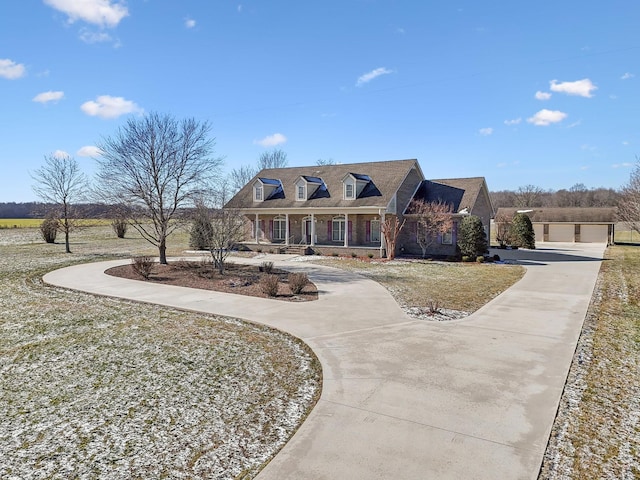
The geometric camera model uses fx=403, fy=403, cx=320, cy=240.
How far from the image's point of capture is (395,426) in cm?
503

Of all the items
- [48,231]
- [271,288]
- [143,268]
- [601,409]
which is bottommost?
[601,409]

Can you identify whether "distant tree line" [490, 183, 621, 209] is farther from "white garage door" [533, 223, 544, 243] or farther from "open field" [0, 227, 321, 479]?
"open field" [0, 227, 321, 479]

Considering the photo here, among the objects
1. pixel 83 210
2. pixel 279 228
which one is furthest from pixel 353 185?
pixel 83 210

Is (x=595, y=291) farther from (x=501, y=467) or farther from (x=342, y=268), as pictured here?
(x=501, y=467)

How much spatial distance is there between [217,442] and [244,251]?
25.3 m

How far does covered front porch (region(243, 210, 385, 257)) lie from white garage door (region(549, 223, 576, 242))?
74.1 ft

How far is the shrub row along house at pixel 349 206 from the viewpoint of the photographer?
26000 mm

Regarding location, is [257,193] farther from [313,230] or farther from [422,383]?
[422,383]

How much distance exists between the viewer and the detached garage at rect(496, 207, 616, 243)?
3641 cm

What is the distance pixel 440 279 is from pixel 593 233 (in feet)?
94.5

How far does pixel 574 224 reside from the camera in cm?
3788

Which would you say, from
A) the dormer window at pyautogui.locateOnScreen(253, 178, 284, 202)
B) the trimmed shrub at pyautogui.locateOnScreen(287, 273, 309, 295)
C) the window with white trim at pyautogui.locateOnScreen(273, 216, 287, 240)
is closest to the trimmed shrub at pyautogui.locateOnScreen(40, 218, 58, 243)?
the dormer window at pyautogui.locateOnScreen(253, 178, 284, 202)

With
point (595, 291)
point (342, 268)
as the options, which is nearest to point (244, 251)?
point (342, 268)

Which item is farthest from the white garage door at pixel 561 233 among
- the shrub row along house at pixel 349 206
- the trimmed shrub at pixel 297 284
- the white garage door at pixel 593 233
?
the trimmed shrub at pixel 297 284
